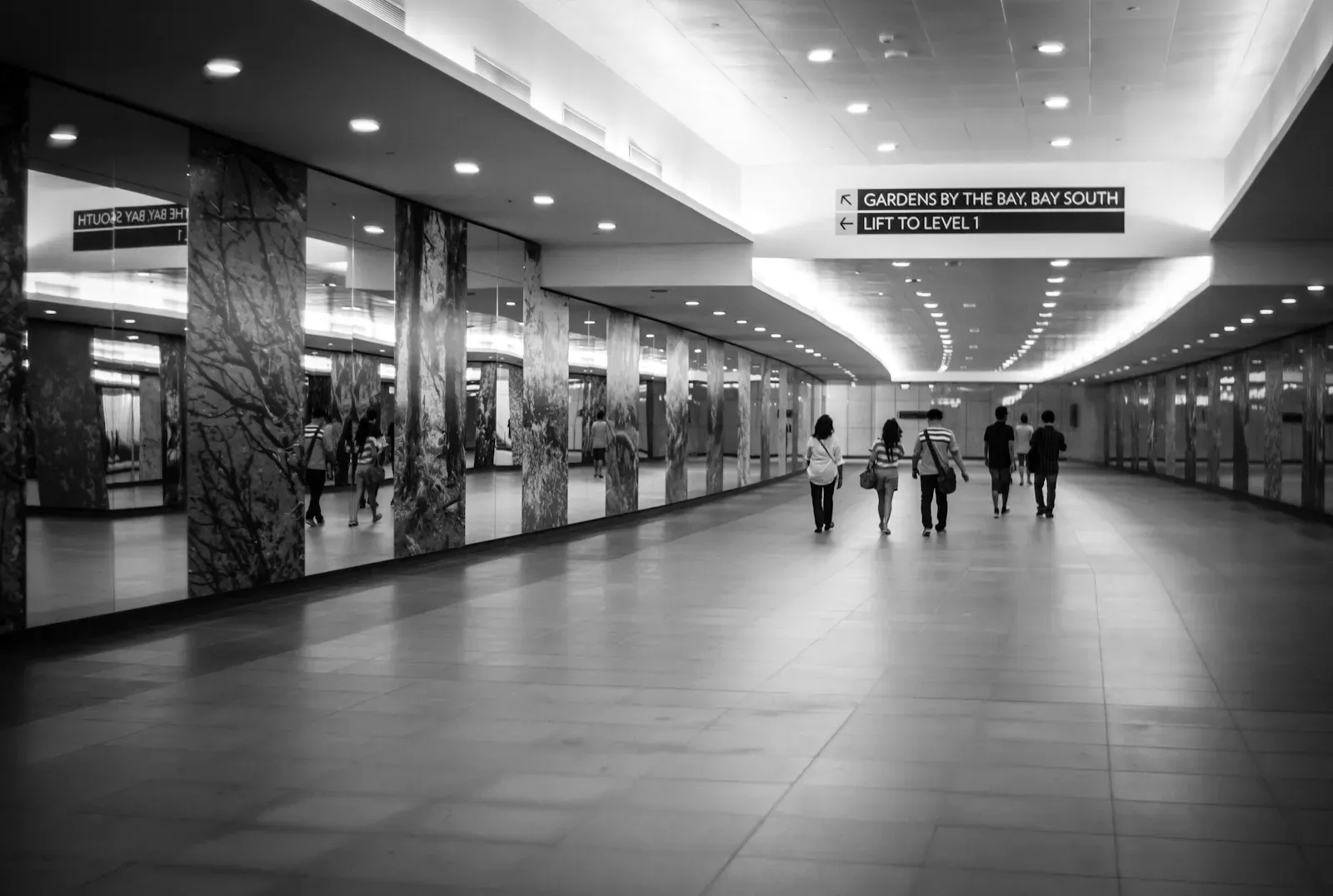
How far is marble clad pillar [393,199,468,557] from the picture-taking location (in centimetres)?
1394

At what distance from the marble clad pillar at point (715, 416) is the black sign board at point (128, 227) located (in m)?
19.8

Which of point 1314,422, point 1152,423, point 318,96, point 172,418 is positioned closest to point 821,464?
point 172,418

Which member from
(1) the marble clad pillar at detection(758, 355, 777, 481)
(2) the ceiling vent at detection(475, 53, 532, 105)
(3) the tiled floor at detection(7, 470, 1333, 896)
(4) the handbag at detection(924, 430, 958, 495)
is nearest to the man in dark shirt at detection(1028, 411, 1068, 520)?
(4) the handbag at detection(924, 430, 958, 495)

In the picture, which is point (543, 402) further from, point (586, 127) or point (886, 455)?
point (586, 127)

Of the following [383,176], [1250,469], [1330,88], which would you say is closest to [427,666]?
[383,176]

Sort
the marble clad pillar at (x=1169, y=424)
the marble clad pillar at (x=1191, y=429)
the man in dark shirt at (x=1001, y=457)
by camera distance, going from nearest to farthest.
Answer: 1. the man in dark shirt at (x=1001, y=457)
2. the marble clad pillar at (x=1191, y=429)
3. the marble clad pillar at (x=1169, y=424)

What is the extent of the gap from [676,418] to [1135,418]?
26866 mm

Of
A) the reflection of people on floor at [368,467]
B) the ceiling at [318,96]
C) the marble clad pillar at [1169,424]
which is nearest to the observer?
the ceiling at [318,96]

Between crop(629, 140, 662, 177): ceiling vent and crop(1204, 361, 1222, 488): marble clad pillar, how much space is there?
22881 mm

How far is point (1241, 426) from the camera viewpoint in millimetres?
29812

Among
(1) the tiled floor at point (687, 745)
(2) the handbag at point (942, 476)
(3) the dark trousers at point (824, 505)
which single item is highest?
(2) the handbag at point (942, 476)

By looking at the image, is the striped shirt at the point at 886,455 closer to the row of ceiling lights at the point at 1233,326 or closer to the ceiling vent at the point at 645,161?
the ceiling vent at the point at 645,161

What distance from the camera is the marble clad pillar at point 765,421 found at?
3656 centimetres

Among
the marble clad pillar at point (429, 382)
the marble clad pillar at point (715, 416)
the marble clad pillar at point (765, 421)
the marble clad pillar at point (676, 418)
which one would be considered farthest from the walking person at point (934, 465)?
the marble clad pillar at point (765, 421)
